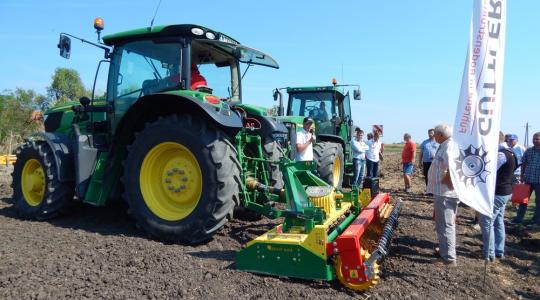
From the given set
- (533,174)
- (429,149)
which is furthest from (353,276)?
(429,149)

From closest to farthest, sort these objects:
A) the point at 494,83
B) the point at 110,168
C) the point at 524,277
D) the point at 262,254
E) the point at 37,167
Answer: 1. the point at 262,254
2. the point at 494,83
3. the point at 524,277
4. the point at 110,168
5. the point at 37,167

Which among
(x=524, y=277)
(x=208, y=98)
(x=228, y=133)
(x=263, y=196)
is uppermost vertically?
(x=208, y=98)

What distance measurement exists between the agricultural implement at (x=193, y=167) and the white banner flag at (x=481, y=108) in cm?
90

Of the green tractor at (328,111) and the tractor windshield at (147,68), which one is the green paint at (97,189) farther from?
the green tractor at (328,111)

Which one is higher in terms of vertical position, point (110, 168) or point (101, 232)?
point (110, 168)

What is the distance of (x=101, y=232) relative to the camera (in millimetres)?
4582

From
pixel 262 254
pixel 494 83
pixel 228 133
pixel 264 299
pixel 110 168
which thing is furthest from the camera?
pixel 110 168

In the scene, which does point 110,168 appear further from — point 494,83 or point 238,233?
point 494,83

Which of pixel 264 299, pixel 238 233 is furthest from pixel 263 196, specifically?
pixel 264 299

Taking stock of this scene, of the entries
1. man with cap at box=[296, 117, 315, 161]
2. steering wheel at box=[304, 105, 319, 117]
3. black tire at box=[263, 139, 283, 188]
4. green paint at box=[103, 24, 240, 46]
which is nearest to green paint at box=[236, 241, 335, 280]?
black tire at box=[263, 139, 283, 188]

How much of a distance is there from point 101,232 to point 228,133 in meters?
1.89

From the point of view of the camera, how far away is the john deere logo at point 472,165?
363cm

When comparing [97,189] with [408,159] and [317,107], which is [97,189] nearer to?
[317,107]

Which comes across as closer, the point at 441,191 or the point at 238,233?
the point at 441,191
